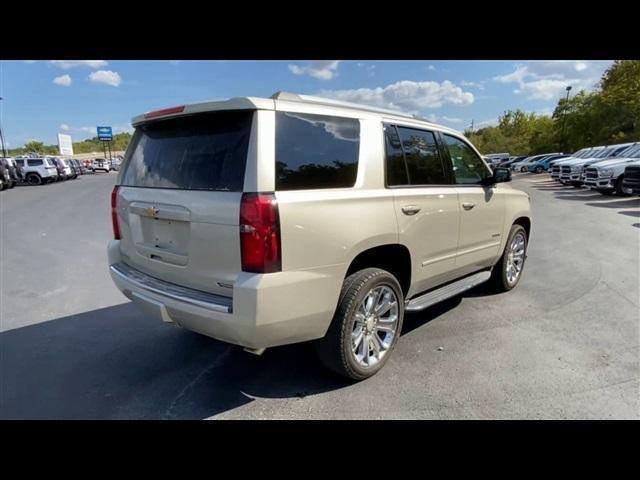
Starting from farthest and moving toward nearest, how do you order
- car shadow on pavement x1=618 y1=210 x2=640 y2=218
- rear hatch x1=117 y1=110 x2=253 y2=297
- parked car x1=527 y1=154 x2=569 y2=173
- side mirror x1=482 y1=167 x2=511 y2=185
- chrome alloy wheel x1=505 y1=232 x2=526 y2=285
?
parked car x1=527 y1=154 x2=569 y2=173, car shadow on pavement x1=618 y1=210 x2=640 y2=218, chrome alloy wheel x1=505 y1=232 x2=526 y2=285, side mirror x1=482 y1=167 x2=511 y2=185, rear hatch x1=117 y1=110 x2=253 y2=297

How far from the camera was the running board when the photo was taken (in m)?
3.45

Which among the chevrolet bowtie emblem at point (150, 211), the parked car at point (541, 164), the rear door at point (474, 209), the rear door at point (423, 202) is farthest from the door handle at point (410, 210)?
the parked car at point (541, 164)

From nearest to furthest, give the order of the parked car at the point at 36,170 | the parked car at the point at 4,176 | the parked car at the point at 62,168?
the parked car at the point at 4,176 → the parked car at the point at 36,170 → the parked car at the point at 62,168

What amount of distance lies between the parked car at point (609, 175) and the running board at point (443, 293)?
14.1 metres

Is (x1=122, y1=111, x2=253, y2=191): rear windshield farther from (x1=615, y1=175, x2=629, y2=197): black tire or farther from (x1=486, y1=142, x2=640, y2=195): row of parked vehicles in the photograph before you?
(x1=615, y1=175, x2=629, y2=197): black tire

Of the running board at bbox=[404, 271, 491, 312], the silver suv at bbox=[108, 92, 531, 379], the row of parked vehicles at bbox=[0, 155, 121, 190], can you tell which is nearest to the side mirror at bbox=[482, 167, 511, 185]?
the silver suv at bbox=[108, 92, 531, 379]

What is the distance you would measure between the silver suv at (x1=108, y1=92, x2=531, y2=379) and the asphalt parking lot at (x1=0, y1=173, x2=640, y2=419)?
420mm

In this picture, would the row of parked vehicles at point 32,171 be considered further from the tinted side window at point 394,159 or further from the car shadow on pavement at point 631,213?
the car shadow on pavement at point 631,213

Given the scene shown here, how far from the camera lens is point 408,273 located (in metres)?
3.41

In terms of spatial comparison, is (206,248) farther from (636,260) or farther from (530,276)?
(636,260)

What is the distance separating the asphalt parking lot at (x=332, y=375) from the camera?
8.91 ft
